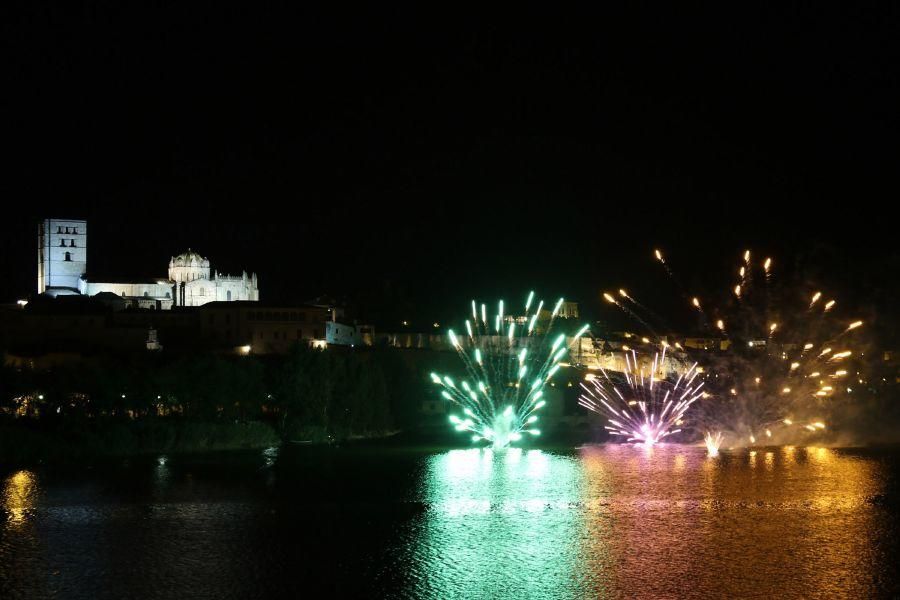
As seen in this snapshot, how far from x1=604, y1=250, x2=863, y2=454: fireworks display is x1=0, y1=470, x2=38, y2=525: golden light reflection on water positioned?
24824 millimetres

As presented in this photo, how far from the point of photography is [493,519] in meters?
28.5

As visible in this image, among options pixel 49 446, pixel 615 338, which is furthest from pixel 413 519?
pixel 615 338

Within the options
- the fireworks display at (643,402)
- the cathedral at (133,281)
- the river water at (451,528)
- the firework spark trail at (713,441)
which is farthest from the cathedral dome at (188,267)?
the firework spark trail at (713,441)

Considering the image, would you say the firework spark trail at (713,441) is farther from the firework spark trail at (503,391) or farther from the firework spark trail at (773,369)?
the firework spark trail at (503,391)

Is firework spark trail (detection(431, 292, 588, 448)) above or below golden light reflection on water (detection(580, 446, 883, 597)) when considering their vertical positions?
above

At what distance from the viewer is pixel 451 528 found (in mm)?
27375

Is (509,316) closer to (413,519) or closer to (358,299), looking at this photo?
(358,299)

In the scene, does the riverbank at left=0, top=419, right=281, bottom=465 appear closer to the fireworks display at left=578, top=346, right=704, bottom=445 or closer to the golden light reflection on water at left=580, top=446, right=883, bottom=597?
the golden light reflection on water at left=580, top=446, right=883, bottom=597

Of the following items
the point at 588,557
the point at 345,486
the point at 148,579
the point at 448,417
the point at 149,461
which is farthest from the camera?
the point at 448,417

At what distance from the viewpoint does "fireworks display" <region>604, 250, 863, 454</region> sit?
1800 inches

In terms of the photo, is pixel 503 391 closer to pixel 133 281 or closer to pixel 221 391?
pixel 221 391

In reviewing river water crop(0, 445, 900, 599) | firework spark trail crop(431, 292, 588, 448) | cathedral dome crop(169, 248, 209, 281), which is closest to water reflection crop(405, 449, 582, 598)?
river water crop(0, 445, 900, 599)

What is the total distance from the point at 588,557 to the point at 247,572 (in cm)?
811

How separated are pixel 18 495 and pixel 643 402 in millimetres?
30085
